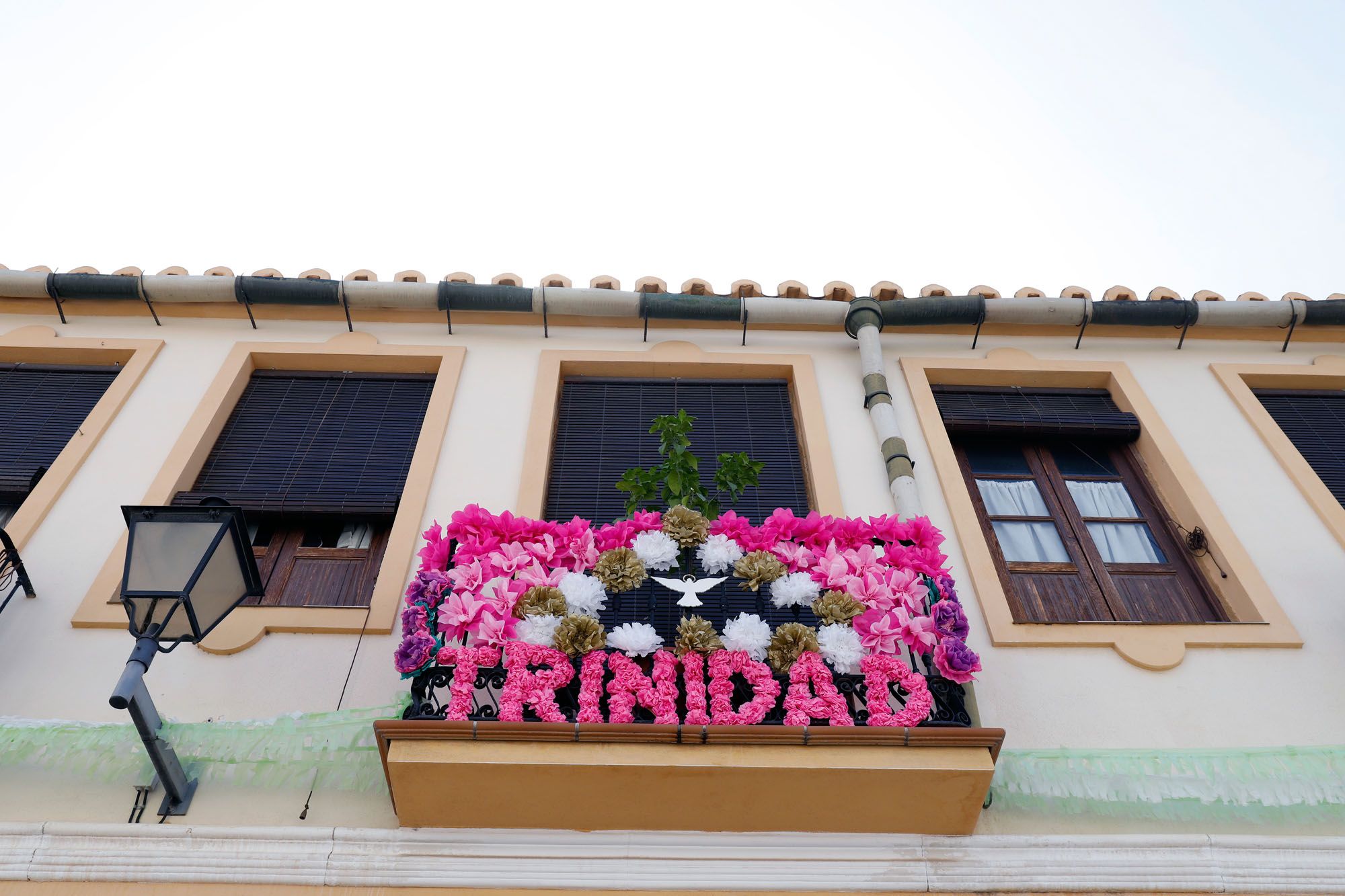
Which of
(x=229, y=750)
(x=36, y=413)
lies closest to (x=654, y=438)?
(x=229, y=750)

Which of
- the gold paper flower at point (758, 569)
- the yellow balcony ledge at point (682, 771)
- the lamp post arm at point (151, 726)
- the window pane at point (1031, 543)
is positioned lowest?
the yellow balcony ledge at point (682, 771)

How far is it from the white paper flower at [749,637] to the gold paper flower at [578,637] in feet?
1.62

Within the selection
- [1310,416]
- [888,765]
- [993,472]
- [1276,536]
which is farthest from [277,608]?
[1310,416]

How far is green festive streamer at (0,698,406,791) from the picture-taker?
13.0 feet

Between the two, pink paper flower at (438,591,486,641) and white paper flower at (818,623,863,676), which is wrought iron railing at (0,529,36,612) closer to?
pink paper flower at (438,591,486,641)

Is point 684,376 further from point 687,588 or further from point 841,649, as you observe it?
point 841,649

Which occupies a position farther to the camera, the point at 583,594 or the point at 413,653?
the point at 583,594

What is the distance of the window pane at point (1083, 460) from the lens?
20.6 feet

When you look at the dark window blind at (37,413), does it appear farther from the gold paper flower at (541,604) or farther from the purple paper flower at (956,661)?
the purple paper flower at (956,661)

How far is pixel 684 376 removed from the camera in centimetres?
683

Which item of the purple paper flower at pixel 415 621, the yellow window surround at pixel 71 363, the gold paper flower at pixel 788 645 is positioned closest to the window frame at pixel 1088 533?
the gold paper flower at pixel 788 645

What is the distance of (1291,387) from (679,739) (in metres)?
5.44

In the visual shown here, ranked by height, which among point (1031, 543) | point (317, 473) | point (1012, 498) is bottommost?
point (1031, 543)

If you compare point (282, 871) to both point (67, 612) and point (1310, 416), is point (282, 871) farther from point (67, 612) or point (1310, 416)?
point (1310, 416)
